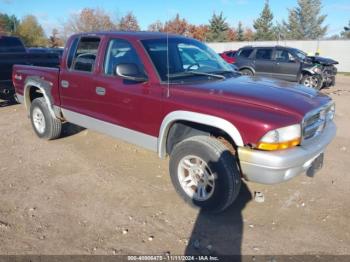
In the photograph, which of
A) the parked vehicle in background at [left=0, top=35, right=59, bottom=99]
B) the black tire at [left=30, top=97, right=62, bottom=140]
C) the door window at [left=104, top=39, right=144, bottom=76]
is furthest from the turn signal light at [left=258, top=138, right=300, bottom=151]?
the parked vehicle in background at [left=0, top=35, right=59, bottom=99]

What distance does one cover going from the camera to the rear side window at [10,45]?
36.5 ft

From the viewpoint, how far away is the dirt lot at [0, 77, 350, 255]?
336 cm

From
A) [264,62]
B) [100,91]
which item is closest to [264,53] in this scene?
[264,62]

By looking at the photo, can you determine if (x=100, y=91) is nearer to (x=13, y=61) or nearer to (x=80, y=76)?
(x=80, y=76)

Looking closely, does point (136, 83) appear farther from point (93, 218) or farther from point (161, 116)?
point (93, 218)

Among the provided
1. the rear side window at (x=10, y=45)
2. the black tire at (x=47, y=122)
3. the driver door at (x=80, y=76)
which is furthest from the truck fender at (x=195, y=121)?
the rear side window at (x=10, y=45)

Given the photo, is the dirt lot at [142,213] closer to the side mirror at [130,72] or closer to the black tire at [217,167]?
the black tire at [217,167]

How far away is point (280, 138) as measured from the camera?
10.8ft

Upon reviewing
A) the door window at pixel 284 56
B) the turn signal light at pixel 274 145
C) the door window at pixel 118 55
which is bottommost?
the turn signal light at pixel 274 145

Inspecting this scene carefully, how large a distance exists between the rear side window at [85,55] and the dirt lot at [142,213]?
1.45 metres

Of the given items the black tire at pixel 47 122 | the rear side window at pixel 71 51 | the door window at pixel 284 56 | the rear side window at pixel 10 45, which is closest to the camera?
the rear side window at pixel 71 51

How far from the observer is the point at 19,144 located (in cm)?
635

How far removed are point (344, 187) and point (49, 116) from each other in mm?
4735

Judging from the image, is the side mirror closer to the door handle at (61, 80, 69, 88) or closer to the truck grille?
the door handle at (61, 80, 69, 88)
